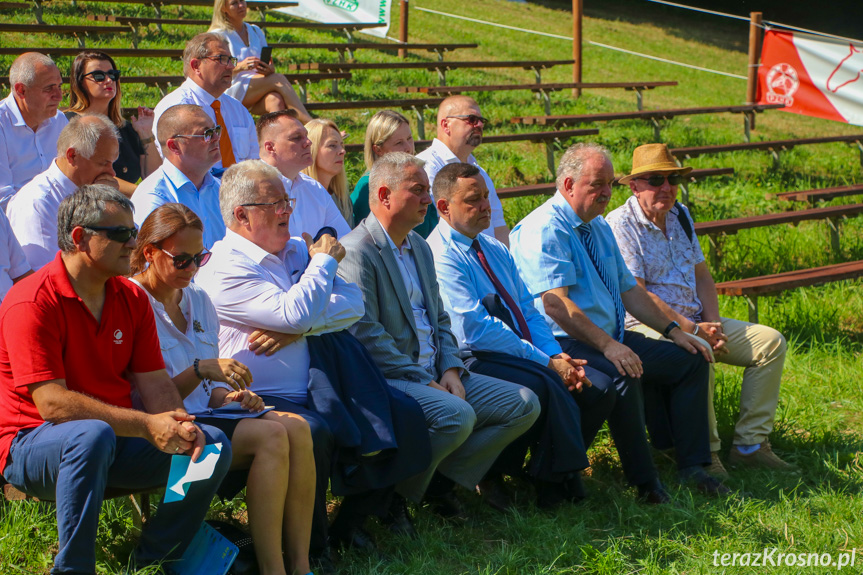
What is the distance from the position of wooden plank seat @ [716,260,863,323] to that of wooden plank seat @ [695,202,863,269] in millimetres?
732

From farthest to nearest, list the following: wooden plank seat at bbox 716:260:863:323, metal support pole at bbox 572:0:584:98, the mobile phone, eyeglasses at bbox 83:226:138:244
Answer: metal support pole at bbox 572:0:584:98, the mobile phone, wooden plank seat at bbox 716:260:863:323, eyeglasses at bbox 83:226:138:244

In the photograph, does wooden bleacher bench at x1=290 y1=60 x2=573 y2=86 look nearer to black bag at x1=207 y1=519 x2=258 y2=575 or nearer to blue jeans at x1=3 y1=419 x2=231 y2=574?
black bag at x1=207 y1=519 x2=258 y2=575

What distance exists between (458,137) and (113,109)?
188 cm

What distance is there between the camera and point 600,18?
72.0ft

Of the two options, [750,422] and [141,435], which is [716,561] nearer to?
[750,422]

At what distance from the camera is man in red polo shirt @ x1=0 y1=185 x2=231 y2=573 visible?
259 centimetres

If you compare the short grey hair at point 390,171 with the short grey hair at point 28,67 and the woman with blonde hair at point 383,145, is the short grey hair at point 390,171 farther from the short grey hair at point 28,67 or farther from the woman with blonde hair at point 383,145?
the short grey hair at point 28,67

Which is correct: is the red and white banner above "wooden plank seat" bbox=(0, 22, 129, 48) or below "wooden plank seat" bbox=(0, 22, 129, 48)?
below

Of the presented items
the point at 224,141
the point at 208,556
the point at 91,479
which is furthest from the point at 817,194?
the point at 91,479

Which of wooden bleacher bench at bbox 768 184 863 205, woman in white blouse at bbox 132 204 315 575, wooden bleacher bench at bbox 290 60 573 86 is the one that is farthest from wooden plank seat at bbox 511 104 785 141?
woman in white blouse at bbox 132 204 315 575

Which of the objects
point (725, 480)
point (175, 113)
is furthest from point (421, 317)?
point (725, 480)

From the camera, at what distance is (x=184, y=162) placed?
3.97 meters

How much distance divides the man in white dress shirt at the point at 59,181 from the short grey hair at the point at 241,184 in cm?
58

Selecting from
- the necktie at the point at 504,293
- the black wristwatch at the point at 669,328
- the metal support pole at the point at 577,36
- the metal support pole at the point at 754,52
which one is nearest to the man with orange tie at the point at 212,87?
the necktie at the point at 504,293
